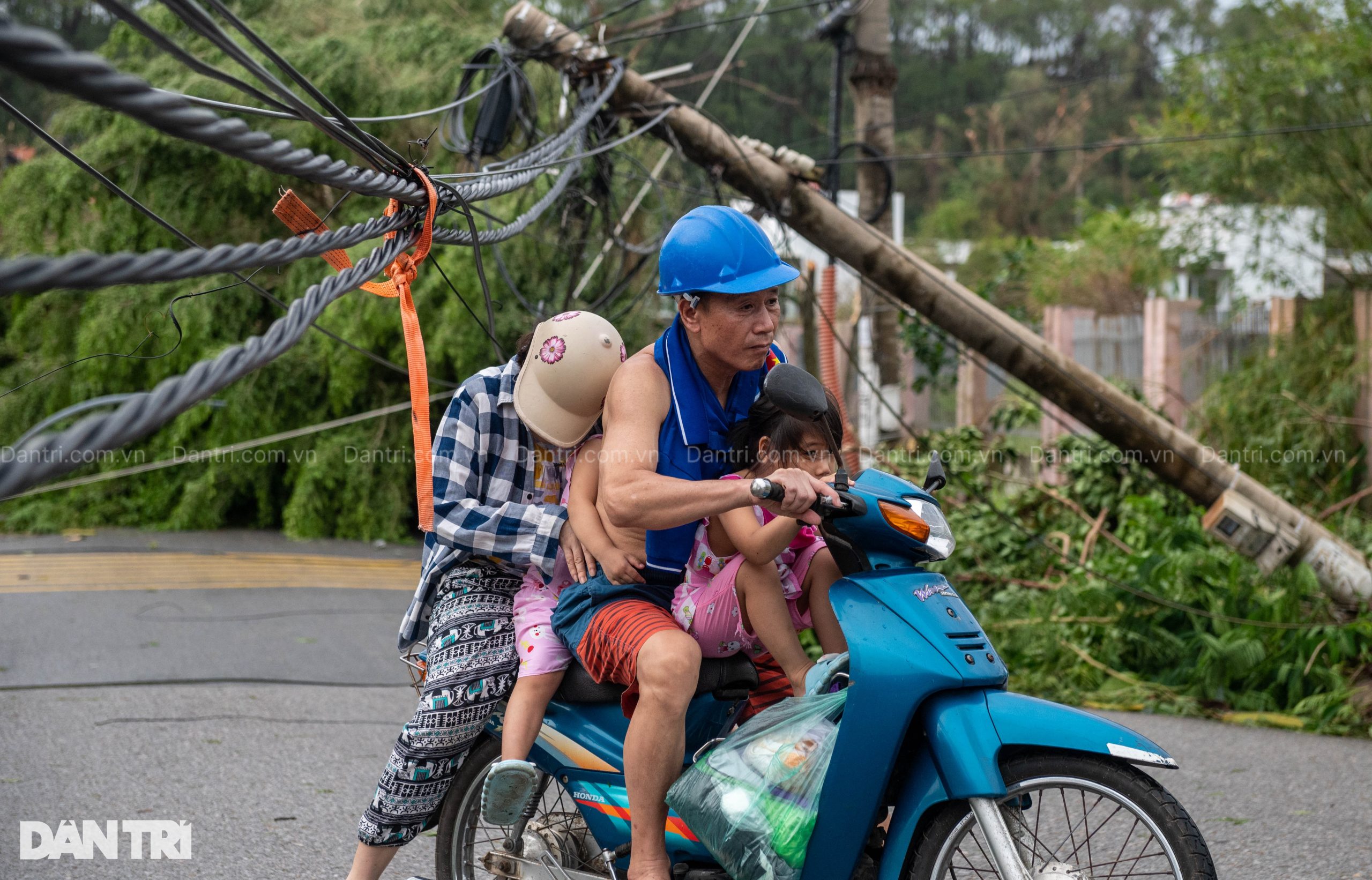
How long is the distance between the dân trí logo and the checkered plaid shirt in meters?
1.41

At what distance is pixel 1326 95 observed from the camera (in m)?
9.61

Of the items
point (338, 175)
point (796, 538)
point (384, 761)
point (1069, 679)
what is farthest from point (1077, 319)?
point (338, 175)

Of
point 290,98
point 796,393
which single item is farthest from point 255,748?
point 796,393

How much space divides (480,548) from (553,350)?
562 mm

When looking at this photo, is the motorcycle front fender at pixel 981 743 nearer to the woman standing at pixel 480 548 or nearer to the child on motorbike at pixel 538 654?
the child on motorbike at pixel 538 654

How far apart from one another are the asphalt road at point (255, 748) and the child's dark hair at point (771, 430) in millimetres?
2010

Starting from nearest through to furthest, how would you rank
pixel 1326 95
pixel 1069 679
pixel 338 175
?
1. pixel 338 175
2. pixel 1069 679
3. pixel 1326 95

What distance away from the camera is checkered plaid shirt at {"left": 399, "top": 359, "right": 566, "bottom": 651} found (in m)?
3.08

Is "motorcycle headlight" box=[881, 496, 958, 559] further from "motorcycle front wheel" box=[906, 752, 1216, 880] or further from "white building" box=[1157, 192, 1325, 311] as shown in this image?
"white building" box=[1157, 192, 1325, 311]

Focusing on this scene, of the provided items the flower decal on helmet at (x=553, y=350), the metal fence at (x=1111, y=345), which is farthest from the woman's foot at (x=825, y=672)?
the metal fence at (x=1111, y=345)

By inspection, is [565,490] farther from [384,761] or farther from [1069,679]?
[1069,679]

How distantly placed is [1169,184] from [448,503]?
17843 mm

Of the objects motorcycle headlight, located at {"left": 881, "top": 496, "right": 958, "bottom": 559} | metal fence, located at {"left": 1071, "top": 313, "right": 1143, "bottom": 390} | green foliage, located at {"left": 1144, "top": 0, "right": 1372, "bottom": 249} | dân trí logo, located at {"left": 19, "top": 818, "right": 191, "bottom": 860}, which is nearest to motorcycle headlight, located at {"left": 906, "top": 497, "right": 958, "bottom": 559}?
motorcycle headlight, located at {"left": 881, "top": 496, "right": 958, "bottom": 559}

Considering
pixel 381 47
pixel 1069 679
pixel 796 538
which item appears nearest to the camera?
pixel 796 538
